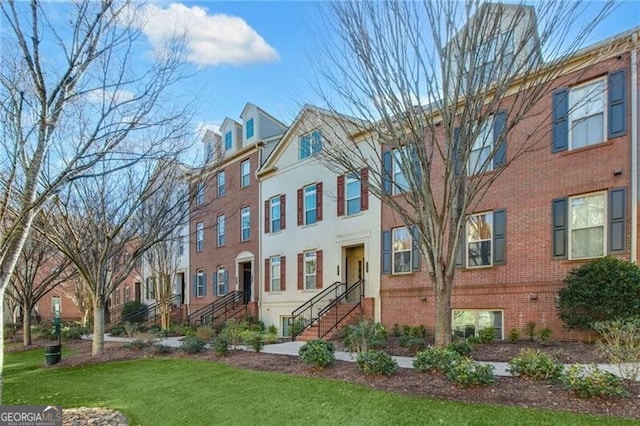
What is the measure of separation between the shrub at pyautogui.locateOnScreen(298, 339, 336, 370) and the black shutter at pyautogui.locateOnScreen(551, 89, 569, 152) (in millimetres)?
7796

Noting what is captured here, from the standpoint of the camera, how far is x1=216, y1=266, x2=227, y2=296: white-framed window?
24.9m

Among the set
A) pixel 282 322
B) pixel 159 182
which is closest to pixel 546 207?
pixel 159 182

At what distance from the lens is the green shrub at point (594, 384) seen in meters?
5.51

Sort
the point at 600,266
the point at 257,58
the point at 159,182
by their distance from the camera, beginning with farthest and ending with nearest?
the point at 159,182 < the point at 257,58 < the point at 600,266

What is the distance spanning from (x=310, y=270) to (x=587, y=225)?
35.6 ft

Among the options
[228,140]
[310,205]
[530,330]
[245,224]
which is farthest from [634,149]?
[228,140]

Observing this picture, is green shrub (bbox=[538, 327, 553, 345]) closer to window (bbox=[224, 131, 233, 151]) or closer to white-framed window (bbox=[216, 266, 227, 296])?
white-framed window (bbox=[216, 266, 227, 296])

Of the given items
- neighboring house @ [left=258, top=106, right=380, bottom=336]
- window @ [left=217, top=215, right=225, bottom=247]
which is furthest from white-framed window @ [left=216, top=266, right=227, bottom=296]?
neighboring house @ [left=258, top=106, right=380, bottom=336]

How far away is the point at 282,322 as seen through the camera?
20.3m

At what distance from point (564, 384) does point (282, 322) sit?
1540 cm

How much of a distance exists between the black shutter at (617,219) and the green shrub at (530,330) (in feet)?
8.37

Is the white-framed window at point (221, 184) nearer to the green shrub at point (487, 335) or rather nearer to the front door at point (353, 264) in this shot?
the front door at point (353, 264)

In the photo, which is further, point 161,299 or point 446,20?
point 161,299

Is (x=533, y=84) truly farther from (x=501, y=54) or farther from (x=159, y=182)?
(x=159, y=182)
